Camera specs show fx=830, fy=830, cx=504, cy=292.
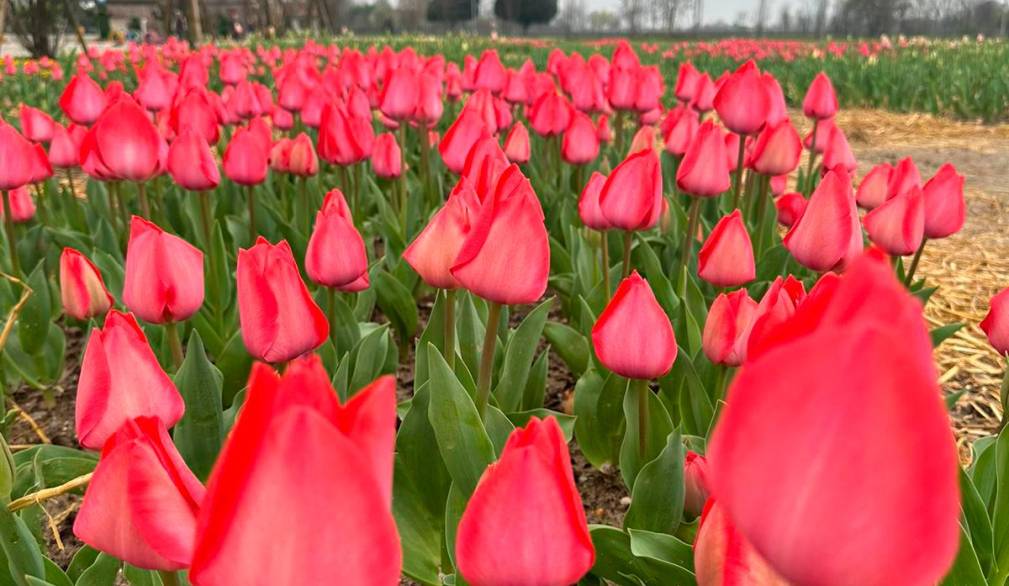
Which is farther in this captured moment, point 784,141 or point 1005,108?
point 1005,108

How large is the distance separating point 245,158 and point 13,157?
601 millimetres

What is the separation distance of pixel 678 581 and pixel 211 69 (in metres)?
8.59

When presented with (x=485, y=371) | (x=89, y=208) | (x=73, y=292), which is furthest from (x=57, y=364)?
(x=485, y=371)

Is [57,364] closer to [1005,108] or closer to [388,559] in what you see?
[388,559]

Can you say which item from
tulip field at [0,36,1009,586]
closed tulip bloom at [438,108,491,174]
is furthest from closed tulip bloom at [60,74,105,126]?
closed tulip bloom at [438,108,491,174]

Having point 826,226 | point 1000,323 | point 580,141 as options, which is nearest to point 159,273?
point 826,226

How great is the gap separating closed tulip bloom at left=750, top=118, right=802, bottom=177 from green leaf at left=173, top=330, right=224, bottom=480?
1.71 m

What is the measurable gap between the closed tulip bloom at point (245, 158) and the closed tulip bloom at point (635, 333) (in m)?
1.57

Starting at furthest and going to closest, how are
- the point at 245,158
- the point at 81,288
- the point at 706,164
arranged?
the point at 245,158 → the point at 706,164 → the point at 81,288

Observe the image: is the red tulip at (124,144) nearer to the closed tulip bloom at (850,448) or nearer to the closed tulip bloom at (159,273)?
the closed tulip bloom at (159,273)

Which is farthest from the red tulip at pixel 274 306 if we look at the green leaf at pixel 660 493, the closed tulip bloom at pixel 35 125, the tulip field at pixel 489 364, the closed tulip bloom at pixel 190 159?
the closed tulip bloom at pixel 35 125

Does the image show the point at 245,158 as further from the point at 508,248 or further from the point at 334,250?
the point at 508,248

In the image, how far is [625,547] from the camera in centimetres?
119

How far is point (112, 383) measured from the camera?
0.97m
